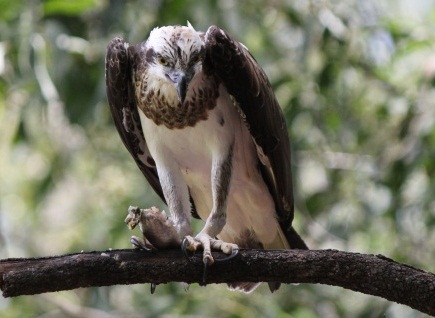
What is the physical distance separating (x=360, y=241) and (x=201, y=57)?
3.96 m

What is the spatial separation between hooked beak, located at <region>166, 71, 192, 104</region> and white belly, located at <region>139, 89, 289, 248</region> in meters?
0.29

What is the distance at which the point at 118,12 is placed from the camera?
7.29 m

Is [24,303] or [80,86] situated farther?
[24,303]

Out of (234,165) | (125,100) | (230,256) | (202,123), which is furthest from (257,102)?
(230,256)

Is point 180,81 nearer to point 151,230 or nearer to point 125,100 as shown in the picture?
point 125,100

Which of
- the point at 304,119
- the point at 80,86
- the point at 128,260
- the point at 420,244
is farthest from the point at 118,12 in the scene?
the point at 128,260

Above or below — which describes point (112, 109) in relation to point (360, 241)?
above

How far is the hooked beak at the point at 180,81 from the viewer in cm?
494

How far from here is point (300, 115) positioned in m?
7.70

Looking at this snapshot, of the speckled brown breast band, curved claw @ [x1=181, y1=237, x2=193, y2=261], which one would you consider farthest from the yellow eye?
curved claw @ [x1=181, y1=237, x2=193, y2=261]

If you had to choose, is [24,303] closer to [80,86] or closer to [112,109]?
[80,86]

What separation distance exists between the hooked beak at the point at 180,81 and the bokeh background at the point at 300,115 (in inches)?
73.6

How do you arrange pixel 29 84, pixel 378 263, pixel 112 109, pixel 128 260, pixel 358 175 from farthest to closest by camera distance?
pixel 358 175 → pixel 29 84 → pixel 112 109 → pixel 128 260 → pixel 378 263

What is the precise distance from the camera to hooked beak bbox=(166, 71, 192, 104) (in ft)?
16.2
